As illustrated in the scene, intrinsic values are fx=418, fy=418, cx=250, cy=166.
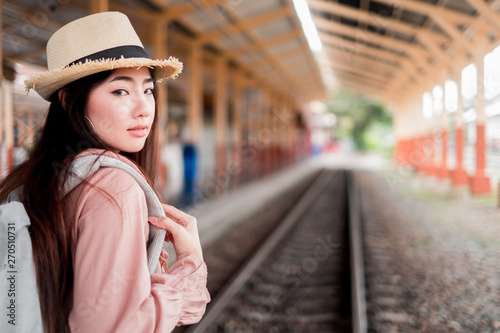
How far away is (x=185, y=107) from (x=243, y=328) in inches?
275

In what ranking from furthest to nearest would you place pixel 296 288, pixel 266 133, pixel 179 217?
pixel 266 133, pixel 296 288, pixel 179 217

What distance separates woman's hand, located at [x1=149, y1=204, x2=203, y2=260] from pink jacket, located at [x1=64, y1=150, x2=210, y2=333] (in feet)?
0.22

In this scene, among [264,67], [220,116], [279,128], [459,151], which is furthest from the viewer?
[279,128]

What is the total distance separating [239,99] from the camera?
12430 mm

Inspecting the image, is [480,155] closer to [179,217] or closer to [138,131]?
[179,217]

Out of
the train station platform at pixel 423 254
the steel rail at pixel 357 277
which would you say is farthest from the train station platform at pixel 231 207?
the steel rail at pixel 357 277

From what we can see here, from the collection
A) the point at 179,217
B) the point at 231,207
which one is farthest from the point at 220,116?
the point at 179,217

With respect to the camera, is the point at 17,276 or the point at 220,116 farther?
the point at 220,116

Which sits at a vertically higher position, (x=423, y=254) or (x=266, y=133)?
(x=266, y=133)

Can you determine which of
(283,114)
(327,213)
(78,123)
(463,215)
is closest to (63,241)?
(78,123)

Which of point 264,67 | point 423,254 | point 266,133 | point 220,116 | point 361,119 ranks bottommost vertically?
point 423,254

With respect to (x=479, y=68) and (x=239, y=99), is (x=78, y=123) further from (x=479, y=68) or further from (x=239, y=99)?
(x=239, y=99)

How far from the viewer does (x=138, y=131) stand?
1.11m

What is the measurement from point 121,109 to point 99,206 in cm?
27
